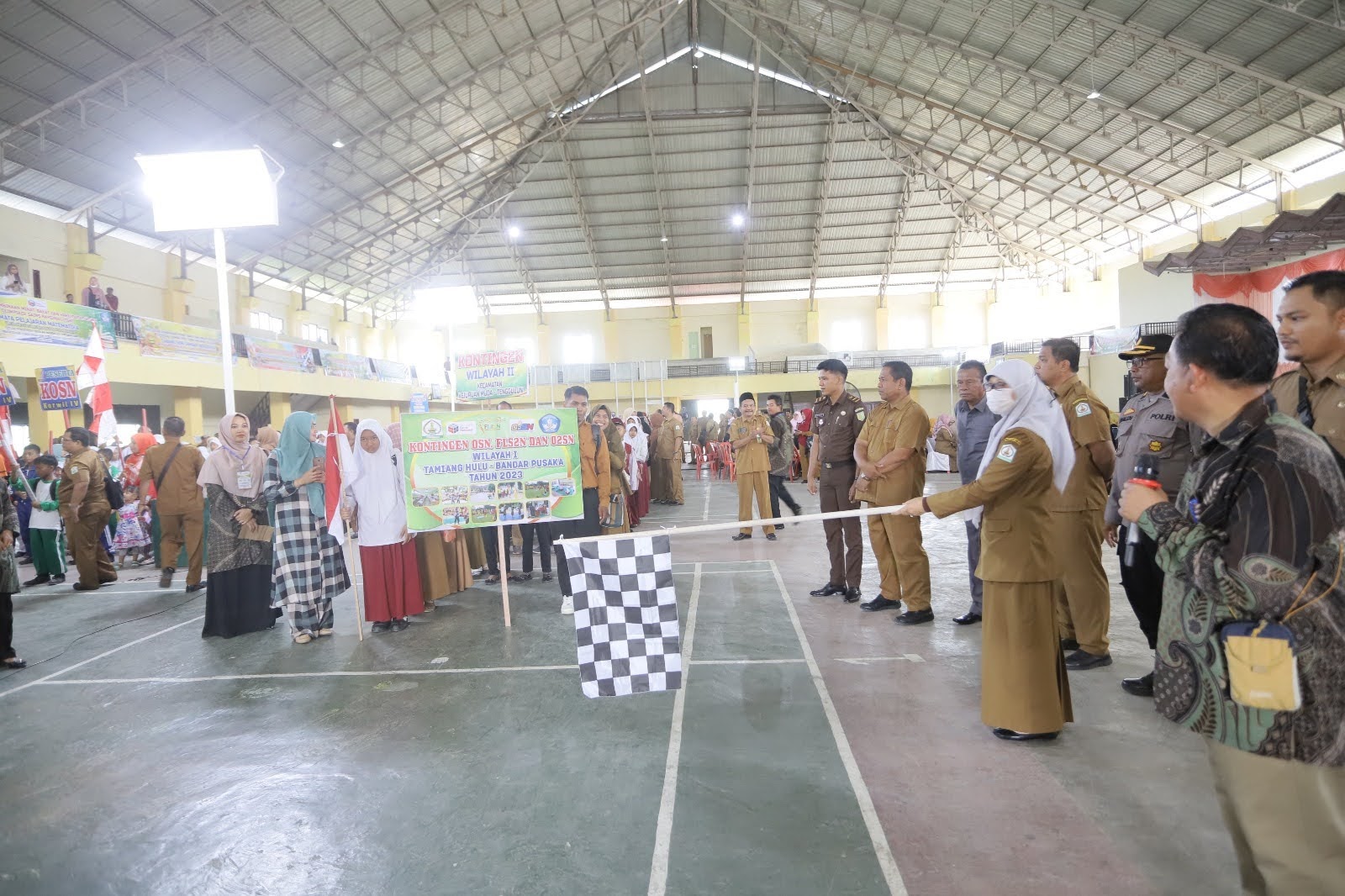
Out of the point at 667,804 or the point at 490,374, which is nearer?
the point at 667,804

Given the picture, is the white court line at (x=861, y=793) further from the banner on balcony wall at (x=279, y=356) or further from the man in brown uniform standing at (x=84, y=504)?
the banner on balcony wall at (x=279, y=356)

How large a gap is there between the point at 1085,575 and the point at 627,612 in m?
2.58

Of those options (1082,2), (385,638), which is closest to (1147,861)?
(385,638)

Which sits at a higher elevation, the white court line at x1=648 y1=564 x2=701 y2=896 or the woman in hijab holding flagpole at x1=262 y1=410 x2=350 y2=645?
the woman in hijab holding flagpole at x1=262 y1=410 x2=350 y2=645

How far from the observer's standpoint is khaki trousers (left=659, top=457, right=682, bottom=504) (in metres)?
13.5

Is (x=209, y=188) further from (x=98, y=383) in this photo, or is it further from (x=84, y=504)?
(x=84, y=504)

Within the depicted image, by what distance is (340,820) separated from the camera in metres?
2.65

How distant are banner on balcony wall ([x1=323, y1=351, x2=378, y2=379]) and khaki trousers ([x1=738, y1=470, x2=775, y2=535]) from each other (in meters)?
17.4

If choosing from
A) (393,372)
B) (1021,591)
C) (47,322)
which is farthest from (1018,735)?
(393,372)

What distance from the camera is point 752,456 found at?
877 cm

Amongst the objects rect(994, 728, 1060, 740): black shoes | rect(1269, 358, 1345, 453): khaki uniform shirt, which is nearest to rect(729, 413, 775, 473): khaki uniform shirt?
rect(994, 728, 1060, 740): black shoes

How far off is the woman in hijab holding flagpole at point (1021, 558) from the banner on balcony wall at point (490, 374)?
406 cm

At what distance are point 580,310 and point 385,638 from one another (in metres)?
28.7

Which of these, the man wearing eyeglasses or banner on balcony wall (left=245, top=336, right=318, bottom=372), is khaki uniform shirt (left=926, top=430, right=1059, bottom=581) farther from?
banner on balcony wall (left=245, top=336, right=318, bottom=372)
